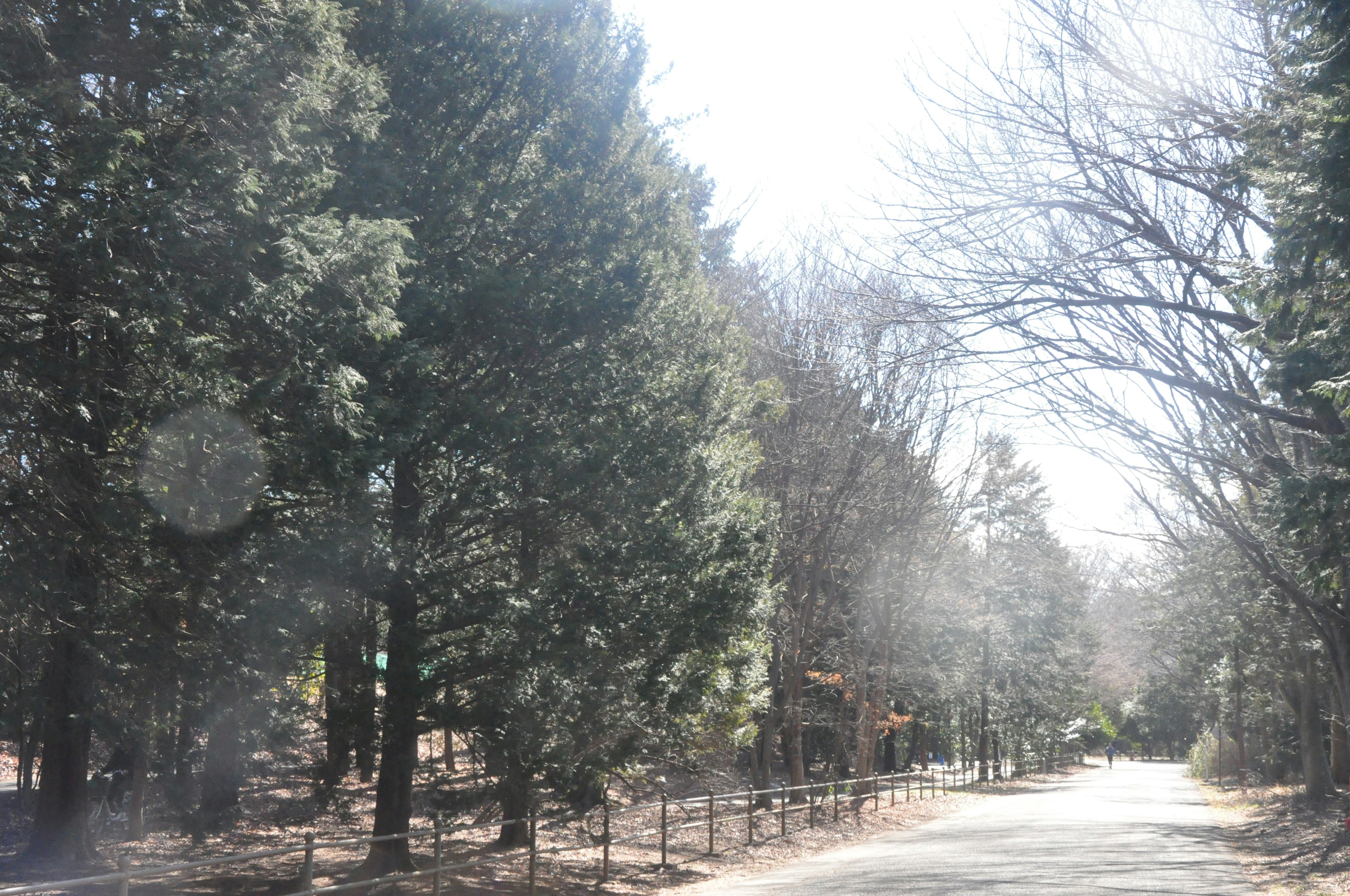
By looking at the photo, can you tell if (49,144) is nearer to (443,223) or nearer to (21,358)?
(21,358)

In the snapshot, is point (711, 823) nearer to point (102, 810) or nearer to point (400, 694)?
point (400, 694)

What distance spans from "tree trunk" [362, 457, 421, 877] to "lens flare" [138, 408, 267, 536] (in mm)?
2544

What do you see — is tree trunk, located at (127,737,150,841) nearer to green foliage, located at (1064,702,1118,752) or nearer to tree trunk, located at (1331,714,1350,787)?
tree trunk, located at (1331,714,1350,787)

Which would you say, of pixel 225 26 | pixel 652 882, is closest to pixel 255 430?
pixel 225 26

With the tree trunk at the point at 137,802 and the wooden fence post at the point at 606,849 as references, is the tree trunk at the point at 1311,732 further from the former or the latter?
the tree trunk at the point at 137,802

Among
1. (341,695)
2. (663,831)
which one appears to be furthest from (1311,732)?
(341,695)

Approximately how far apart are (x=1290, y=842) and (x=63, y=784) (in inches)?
833

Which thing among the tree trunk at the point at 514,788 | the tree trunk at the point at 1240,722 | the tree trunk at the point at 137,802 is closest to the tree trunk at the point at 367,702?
the tree trunk at the point at 514,788

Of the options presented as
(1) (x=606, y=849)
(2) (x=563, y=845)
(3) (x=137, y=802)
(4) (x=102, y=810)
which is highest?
(3) (x=137, y=802)

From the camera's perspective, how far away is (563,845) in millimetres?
17141

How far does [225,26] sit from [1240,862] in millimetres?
18568

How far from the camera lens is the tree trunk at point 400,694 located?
39.7ft

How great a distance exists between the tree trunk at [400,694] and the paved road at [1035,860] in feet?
14.0

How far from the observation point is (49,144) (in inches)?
312
